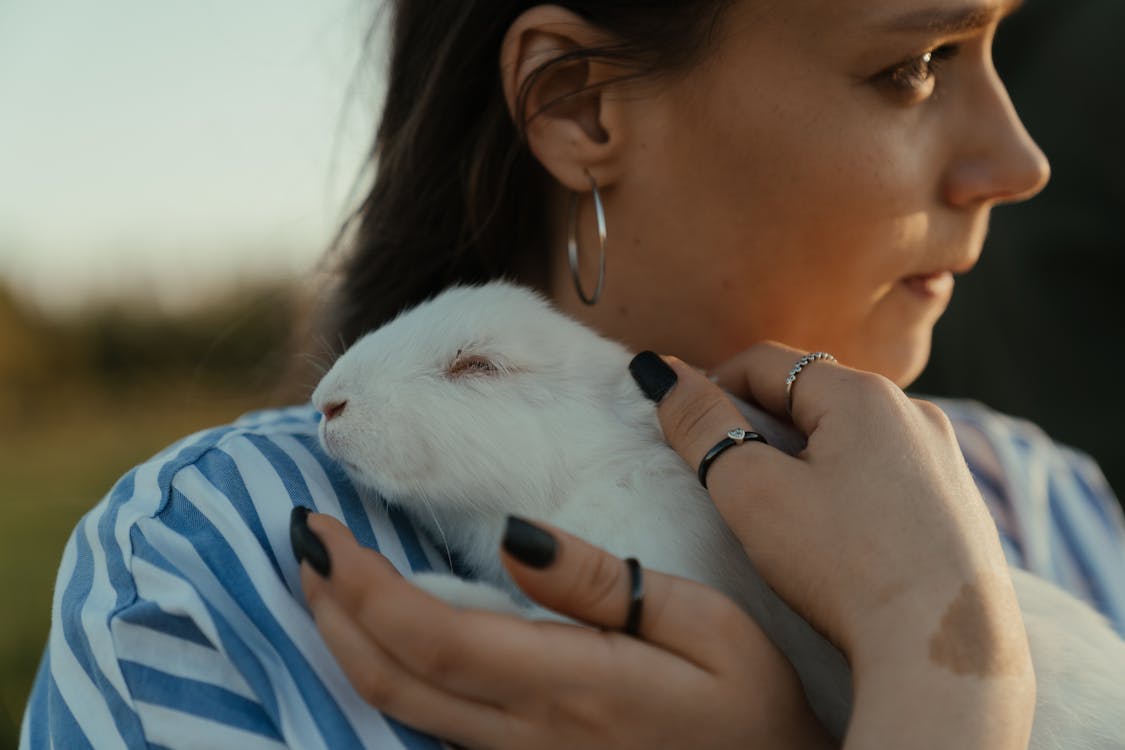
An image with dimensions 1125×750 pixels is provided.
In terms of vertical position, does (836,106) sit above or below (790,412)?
above

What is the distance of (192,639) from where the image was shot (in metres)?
1.21

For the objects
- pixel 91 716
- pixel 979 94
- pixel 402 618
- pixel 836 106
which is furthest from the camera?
pixel 979 94

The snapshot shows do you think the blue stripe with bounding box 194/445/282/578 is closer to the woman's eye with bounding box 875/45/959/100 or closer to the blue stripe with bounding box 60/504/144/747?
the blue stripe with bounding box 60/504/144/747

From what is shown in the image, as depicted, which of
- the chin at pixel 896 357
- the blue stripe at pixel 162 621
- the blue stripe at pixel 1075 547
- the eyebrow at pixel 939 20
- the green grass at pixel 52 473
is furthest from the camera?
the green grass at pixel 52 473

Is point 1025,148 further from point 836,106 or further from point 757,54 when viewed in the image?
point 757,54

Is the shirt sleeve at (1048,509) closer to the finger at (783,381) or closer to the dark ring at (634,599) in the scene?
the finger at (783,381)

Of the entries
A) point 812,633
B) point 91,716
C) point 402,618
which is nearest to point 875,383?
point 812,633

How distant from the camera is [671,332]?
210cm

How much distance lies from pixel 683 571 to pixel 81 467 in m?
4.95


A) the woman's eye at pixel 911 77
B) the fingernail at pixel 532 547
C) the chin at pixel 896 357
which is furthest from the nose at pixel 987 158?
the fingernail at pixel 532 547

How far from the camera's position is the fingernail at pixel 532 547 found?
3.75 feet

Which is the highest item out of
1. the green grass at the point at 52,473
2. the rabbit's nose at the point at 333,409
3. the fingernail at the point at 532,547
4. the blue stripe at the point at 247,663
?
the fingernail at the point at 532,547

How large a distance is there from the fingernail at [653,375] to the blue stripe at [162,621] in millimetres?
745

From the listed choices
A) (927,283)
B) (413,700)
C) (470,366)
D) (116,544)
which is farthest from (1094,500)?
(116,544)
